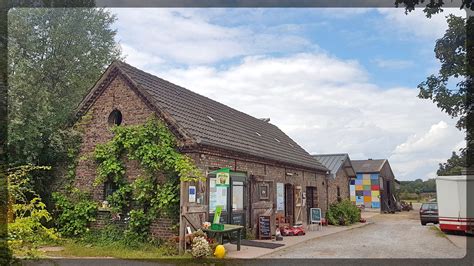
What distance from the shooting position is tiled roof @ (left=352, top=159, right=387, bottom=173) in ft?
142

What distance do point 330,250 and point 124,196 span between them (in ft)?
22.7

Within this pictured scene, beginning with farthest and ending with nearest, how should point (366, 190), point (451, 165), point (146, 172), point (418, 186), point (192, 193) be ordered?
1. point (418, 186)
2. point (366, 190)
3. point (451, 165)
4. point (146, 172)
5. point (192, 193)

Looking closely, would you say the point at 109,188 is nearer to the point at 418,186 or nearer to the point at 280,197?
the point at 280,197

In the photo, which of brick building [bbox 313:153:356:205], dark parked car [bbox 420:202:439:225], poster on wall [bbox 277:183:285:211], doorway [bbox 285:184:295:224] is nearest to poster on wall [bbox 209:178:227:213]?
poster on wall [bbox 277:183:285:211]

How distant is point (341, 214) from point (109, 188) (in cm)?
1552

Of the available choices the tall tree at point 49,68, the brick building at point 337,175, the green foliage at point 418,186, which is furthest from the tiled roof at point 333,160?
the green foliage at point 418,186

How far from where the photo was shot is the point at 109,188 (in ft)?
46.4

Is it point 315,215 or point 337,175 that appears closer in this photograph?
point 315,215

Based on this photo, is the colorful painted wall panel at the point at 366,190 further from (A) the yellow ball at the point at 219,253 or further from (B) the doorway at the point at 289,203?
(A) the yellow ball at the point at 219,253

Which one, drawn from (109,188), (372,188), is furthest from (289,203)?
(372,188)

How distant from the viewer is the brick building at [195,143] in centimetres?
1316

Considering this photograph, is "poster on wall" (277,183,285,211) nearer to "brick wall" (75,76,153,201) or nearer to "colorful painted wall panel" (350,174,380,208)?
"brick wall" (75,76,153,201)

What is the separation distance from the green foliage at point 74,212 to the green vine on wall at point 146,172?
92 cm

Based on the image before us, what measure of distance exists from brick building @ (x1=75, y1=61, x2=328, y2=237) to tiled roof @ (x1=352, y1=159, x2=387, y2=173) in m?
26.5
